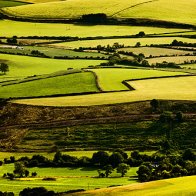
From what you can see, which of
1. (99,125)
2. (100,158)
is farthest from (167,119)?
(100,158)

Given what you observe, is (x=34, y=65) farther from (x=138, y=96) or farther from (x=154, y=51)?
(x=138, y=96)

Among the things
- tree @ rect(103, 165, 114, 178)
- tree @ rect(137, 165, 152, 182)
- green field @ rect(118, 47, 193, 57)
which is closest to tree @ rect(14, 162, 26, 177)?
tree @ rect(103, 165, 114, 178)

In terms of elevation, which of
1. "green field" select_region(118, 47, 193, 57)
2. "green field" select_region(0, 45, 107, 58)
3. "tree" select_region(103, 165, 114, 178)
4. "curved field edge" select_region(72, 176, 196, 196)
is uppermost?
"green field" select_region(118, 47, 193, 57)

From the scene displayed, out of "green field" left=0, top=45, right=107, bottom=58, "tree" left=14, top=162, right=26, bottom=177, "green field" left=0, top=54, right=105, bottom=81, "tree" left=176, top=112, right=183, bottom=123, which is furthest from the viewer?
"green field" left=0, top=45, right=107, bottom=58

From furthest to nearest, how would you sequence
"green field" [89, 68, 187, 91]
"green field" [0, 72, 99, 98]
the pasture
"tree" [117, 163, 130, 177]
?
the pasture, "green field" [89, 68, 187, 91], "green field" [0, 72, 99, 98], "tree" [117, 163, 130, 177]

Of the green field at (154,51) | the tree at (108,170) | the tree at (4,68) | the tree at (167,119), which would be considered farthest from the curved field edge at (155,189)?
the green field at (154,51)

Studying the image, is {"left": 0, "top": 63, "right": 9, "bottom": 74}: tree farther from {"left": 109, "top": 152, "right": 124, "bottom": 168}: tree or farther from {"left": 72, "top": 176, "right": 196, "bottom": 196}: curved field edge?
{"left": 72, "top": 176, "right": 196, "bottom": 196}: curved field edge

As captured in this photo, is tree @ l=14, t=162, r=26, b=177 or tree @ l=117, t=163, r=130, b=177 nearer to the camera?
tree @ l=14, t=162, r=26, b=177
